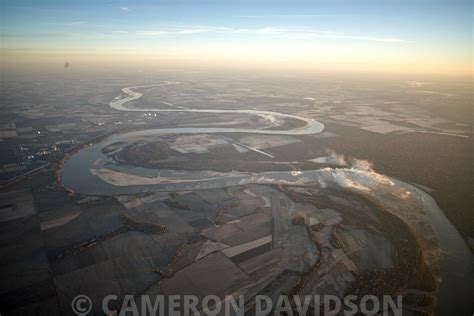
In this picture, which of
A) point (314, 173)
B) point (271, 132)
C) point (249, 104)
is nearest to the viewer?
point (314, 173)

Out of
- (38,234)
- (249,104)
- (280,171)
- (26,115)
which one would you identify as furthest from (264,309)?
(249,104)

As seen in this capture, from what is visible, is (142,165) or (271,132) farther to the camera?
(271,132)

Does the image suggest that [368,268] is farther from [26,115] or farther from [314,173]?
[26,115]

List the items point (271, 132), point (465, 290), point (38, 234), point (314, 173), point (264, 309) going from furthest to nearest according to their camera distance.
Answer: point (271, 132) → point (314, 173) → point (38, 234) → point (465, 290) → point (264, 309)
